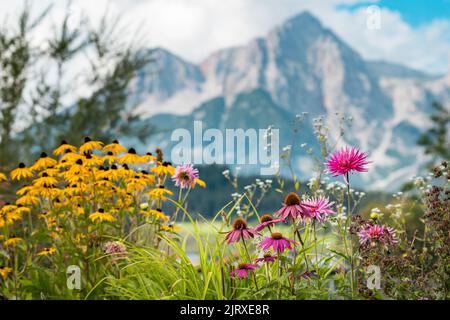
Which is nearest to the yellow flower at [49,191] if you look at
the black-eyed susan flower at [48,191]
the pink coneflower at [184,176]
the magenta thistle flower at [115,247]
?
the black-eyed susan flower at [48,191]

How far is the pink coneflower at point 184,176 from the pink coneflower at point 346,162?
165cm

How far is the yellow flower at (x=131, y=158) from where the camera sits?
4.68 m

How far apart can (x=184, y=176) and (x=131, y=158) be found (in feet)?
2.10

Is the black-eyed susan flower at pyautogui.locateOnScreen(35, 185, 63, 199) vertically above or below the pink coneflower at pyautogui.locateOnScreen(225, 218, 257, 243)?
above

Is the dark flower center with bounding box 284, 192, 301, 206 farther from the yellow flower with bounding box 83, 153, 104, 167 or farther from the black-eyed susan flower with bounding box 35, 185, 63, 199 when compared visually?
the black-eyed susan flower with bounding box 35, 185, 63, 199

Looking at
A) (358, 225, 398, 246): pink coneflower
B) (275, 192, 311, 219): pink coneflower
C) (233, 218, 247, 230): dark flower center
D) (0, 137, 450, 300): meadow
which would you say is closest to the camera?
(275, 192, 311, 219): pink coneflower

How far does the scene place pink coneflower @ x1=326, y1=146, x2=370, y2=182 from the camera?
9.32 feet

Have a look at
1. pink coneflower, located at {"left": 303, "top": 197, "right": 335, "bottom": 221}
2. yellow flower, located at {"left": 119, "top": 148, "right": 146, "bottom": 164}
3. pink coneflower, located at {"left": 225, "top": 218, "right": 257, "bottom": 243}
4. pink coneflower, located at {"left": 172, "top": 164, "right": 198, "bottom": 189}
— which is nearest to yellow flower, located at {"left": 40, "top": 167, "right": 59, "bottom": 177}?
yellow flower, located at {"left": 119, "top": 148, "right": 146, "bottom": 164}

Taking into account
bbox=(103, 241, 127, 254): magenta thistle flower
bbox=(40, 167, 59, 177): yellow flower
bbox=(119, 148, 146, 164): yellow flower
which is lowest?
bbox=(103, 241, 127, 254): magenta thistle flower

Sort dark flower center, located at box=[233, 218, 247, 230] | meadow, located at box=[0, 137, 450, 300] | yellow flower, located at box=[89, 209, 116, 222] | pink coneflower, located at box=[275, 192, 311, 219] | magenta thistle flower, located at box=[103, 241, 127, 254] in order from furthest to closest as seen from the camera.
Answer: yellow flower, located at box=[89, 209, 116, 222] → magenta thistle flower, located at box=[103, 241, 127, 254] → meadow, located at box=[0, 137, 450, 300] → dark flower center, located at box=[233, 218, 247, 230] → pink coneflower, located at box=[275, 192, 311, 219]

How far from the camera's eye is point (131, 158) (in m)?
4.70

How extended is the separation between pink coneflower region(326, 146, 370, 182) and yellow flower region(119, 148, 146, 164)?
224cm
